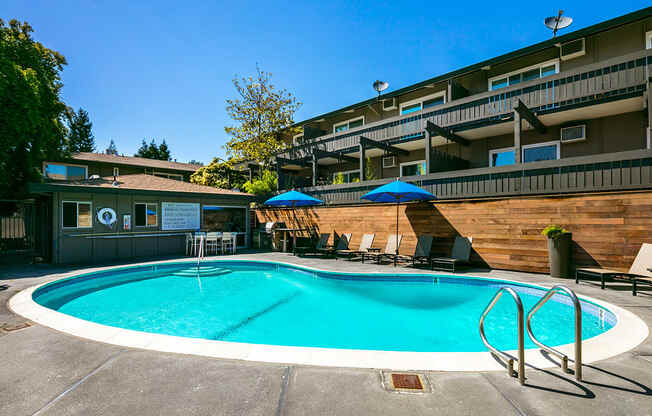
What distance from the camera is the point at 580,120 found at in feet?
36.9

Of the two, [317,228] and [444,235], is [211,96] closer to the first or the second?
[317,228]

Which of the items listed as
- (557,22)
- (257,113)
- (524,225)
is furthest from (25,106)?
(557,22)

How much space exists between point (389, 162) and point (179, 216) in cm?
1154

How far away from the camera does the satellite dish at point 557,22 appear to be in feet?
40.5

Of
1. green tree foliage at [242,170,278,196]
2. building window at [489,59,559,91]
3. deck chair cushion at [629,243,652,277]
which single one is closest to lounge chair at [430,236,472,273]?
A: deck chair cushion at [629,243,652,277]

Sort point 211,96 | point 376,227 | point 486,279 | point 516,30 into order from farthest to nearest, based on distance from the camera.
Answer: point 211,96 → point 516,30 → point 376,227 → point 486,279

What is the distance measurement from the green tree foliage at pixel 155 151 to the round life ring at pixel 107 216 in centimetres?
4663

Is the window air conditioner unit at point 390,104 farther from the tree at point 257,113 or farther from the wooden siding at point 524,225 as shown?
the wooden siding at point 524,225

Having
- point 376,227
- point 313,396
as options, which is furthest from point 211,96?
point 313,396

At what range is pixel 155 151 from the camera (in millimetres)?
54375

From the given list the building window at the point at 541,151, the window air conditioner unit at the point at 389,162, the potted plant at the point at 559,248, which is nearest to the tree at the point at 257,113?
the window air conditioner unit at the point at 389,162

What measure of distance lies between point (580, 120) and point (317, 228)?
449 inches

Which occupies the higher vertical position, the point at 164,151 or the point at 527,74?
the point at 164,151

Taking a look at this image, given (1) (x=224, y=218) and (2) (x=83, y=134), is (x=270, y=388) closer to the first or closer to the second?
(1) (x=224, y=218)
